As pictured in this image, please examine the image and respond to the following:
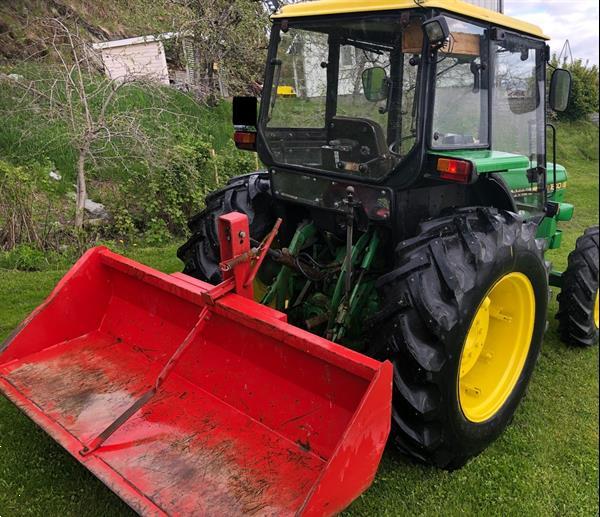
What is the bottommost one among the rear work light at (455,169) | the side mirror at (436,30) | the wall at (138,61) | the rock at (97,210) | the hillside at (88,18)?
the rock at (97,210)

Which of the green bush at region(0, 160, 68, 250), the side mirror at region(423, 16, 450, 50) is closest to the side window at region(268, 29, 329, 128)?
the side mirror at region(423, 16, 450, 50)

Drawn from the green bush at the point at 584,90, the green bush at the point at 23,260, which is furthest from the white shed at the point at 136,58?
the green bush at the point at 584,90

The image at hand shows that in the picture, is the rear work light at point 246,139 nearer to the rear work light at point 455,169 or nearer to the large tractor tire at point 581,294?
the rear work light at point 455,169

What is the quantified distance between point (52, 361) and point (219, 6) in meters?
4.86

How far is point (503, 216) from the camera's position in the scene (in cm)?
253

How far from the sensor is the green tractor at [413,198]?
7.30 feet

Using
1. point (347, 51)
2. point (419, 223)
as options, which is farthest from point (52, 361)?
point (347, 51)

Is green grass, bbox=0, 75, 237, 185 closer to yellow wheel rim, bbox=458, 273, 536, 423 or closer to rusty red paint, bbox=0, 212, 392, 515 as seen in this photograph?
rusty red paint, bbox=0, 212, 392, 515

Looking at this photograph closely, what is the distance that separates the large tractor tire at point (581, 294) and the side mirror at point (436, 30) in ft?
6.89

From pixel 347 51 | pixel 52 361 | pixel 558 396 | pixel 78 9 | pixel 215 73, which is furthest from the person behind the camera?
pixel 215 73

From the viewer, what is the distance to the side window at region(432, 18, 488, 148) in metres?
2.44

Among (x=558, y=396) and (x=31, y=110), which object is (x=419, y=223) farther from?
(x=31, y=110)

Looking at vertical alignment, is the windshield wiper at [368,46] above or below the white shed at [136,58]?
below

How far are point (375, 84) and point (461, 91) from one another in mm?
418
